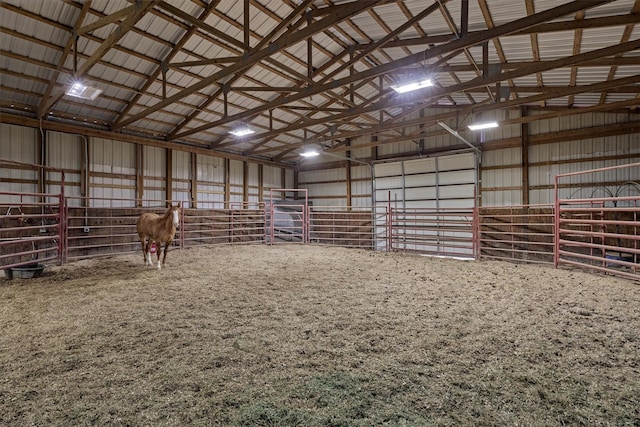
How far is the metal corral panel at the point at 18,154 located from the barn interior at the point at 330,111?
0.10ft

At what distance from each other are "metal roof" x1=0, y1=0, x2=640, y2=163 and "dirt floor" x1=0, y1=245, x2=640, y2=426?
395 cm

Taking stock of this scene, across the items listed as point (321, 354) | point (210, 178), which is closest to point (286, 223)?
point (210, 178)

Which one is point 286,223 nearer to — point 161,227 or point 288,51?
point 288,51

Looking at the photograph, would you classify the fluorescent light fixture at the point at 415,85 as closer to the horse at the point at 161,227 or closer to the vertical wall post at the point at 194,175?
the horse at the point at 161,227

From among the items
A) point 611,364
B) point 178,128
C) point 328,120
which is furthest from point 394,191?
point 611,364

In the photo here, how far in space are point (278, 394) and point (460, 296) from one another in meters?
2.72

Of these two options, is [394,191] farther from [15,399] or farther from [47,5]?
[15,399]

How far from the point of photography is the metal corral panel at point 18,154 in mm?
7742

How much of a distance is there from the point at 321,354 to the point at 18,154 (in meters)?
10.2

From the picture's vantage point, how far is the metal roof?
502 centimetres

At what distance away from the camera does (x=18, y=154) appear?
793 cm

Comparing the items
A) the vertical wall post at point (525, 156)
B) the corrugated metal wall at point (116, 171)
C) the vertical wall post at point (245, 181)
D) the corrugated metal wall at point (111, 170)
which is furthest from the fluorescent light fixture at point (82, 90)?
the vertical wall post at point (525, 156)

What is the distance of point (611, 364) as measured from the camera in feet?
6.39

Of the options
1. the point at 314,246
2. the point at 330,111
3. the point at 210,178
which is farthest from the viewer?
the point at 210,178
